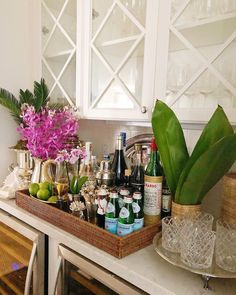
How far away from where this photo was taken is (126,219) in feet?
2.88

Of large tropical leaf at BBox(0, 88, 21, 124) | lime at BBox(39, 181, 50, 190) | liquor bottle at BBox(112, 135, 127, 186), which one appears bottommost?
lime at BBox(39, 181, 50, 190)

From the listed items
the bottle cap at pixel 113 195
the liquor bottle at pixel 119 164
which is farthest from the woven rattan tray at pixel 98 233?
the liquor bottle at pixel 119 164

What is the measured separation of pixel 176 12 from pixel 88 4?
0.51m

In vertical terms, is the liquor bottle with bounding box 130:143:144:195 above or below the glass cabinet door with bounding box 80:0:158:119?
below

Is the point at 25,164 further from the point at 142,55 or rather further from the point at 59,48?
the point at 142,55

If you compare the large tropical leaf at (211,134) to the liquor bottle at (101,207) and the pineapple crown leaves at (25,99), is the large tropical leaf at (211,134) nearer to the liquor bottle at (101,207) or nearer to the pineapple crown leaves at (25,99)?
the liquor bottle at (101,207)

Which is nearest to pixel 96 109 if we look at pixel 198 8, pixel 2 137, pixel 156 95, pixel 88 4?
pixel 156 95

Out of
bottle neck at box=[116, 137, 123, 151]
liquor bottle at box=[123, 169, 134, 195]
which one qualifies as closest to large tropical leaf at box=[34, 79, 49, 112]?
bottle neck at box=[116, 137, 123, 151]

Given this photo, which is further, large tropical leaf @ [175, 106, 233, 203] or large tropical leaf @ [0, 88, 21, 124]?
large tropical leaf @ [0, 88, 21, 124]

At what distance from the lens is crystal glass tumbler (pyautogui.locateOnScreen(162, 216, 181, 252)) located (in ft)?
2.71

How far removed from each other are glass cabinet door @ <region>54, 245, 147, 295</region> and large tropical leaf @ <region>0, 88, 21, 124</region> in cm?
92

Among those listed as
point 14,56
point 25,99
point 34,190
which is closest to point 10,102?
point 25,99

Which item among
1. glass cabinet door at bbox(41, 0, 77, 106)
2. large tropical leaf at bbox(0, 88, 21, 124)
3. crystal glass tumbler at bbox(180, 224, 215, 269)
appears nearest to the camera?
crystal glass tumbler at bbox(180, 224, 215, 269)

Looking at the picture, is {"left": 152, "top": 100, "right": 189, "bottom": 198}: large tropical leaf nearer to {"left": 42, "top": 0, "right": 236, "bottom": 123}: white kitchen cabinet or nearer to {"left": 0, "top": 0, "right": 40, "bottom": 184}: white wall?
{"left": 42, "top": 0, "right": 236, "bottom": 123}: white kitchen cabinet
